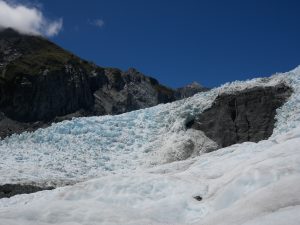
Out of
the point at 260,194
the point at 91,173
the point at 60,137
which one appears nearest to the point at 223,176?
the point at 260,194

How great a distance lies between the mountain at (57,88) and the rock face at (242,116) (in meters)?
61.6

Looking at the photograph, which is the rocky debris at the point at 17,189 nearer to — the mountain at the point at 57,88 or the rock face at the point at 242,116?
the rock face at the point at 242,116

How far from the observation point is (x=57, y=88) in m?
133

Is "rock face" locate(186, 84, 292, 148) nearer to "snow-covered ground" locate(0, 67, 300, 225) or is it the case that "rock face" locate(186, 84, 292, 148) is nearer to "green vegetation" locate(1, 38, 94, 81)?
"snow-covered ground" locate(0, 67, 300, 225)

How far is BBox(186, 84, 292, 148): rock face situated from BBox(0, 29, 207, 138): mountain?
2425 inches

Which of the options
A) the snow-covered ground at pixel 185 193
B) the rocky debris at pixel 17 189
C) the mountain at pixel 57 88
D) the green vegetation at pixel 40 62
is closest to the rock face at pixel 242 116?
the snow-covered ground at pixel 185 193

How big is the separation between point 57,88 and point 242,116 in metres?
Answer: 88.4

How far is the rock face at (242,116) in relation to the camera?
164 ft

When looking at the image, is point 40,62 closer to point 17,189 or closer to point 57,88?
point 57,88

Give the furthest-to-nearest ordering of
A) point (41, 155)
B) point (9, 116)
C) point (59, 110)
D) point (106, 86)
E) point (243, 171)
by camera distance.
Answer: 1. point (106, 86)
2. point (59, 110)
3. point (9, 116)
4. point (41, 155)
5. point (243, 171)

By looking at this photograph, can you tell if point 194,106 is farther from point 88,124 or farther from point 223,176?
point 223,176

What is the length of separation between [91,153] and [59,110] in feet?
270

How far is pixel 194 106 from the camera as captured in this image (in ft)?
183

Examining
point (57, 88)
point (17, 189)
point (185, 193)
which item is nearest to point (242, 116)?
point (17, 189)
